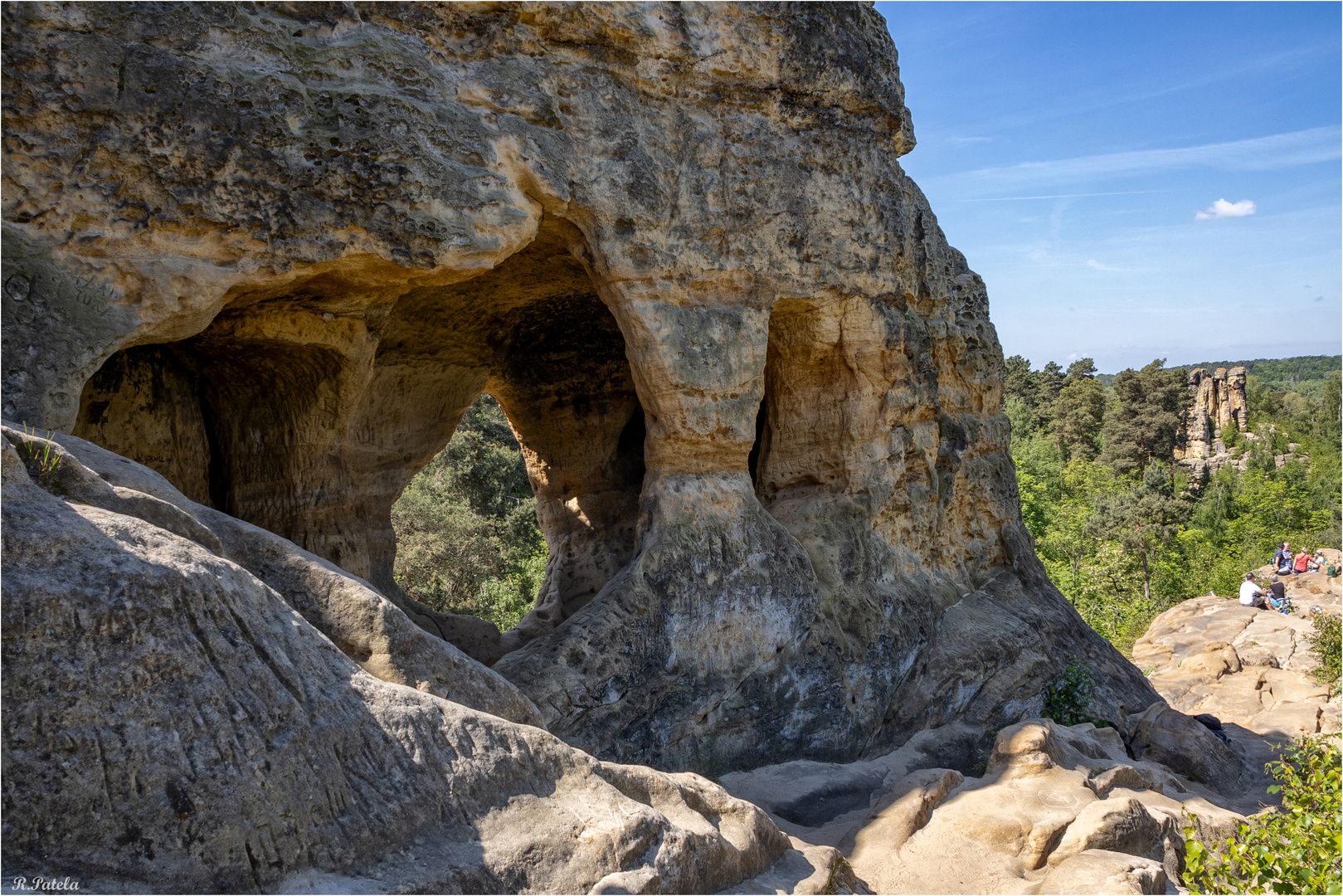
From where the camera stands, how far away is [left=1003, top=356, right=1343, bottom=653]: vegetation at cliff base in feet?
72.3

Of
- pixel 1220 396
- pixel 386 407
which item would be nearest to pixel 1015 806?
pixel 386 407

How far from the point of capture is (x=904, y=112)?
7.91 meters

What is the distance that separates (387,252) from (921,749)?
5.32 meters

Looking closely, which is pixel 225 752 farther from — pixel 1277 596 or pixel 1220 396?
pixel 1220 396

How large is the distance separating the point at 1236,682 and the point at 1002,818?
31.9ft

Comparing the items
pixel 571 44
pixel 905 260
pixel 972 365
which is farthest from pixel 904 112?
pixel 571 44

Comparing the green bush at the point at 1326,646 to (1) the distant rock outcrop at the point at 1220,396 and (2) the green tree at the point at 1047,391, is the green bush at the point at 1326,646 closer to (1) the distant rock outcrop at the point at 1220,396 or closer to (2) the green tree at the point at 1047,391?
(2) the green tree at the point at 1047,391

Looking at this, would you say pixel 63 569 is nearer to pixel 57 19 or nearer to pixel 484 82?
pixel 57 19

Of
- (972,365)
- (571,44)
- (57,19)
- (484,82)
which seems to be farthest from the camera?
(972,365)

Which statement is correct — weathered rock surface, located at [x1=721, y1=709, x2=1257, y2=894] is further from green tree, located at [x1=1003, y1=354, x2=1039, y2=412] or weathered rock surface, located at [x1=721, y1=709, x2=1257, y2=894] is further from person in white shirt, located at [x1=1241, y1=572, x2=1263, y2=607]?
green tree, located at [x1=1003, y1=354, x2=1039, y2=412]

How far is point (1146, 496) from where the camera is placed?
25.4 metres

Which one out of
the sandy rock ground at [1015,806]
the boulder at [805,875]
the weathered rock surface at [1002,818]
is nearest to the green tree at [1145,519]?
the sandy rock ground at [1015,806]

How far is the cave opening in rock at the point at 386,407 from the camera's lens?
242 inches

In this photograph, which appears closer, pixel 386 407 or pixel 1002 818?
pixel 1002 818
